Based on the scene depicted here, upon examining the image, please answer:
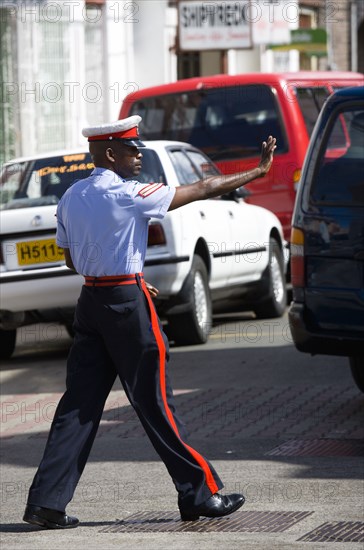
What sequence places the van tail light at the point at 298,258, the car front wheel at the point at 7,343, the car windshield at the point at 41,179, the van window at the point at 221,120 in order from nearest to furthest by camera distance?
the van tail light at the point at 298,258, the car windshield at the point at 41,179, the car front wheel at the point at 7,343, the van window at the point at 221,120

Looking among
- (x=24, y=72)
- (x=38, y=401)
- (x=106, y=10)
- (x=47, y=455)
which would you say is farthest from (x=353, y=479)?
(x=106, y=10)

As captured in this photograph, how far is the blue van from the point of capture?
8.45 metres

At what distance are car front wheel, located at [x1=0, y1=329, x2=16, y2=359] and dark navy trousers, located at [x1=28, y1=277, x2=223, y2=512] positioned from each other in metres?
6.19

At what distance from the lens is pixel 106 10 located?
2558cm

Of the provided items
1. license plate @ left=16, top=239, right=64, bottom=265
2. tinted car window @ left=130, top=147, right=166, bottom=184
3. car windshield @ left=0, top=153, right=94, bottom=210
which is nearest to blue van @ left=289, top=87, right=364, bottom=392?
license plate @ left=16, top=239, right=64, bottom=265

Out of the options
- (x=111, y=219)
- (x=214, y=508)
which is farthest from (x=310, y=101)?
(x=214, y=508)

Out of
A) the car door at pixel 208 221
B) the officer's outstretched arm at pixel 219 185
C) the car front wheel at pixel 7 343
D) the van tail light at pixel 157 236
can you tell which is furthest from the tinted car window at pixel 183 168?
the officer's outstretched arm at pixel 219 185

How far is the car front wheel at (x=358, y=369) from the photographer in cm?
945

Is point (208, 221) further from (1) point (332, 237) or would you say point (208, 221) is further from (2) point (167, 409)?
(2) point (167, 409)

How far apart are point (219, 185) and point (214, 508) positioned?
139 cm

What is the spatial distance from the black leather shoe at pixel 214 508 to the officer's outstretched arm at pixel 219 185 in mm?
1282

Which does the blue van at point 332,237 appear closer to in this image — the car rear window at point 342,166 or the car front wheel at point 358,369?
the car rear window at point 342,166

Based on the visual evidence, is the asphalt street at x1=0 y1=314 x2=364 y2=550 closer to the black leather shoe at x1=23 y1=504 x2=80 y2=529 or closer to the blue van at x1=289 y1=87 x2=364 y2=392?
the black leather shoe at x1=23 y1=504 x2=80 y2=529

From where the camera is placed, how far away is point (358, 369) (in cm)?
948
